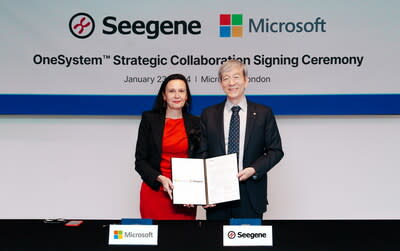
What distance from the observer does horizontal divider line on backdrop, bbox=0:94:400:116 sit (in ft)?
11.9

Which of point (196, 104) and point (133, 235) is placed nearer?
point (133, 235)

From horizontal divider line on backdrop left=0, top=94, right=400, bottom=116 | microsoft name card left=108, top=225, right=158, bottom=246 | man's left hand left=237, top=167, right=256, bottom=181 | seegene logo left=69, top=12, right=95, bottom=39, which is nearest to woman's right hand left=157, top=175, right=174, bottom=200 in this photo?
man's left hand left=237, top=167, right=256, bottom=181

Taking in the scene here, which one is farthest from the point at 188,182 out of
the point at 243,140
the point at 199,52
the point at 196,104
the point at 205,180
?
the point at 199,52

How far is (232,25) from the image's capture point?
11.9ft

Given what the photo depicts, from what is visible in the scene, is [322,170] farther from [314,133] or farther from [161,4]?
[161,4]

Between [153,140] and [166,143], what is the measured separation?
0.08 metres

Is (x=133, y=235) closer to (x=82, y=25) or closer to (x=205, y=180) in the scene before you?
(x=205, y=180)

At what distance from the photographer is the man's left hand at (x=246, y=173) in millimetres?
2277

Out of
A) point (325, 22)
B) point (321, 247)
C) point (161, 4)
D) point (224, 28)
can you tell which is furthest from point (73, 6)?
point (321, 247)

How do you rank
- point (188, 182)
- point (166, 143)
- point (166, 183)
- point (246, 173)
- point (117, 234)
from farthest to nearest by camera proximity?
1. point (166, 143)
2. point (166, 183)
3. point (246, 173)
4. point (188, 182)
5. point (117, 234)

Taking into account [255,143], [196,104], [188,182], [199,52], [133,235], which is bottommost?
[133,235]

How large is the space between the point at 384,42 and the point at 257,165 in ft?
6.30

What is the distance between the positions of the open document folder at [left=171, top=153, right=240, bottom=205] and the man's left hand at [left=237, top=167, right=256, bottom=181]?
0.22 ft

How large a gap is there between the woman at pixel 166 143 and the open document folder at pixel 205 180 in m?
0.38
